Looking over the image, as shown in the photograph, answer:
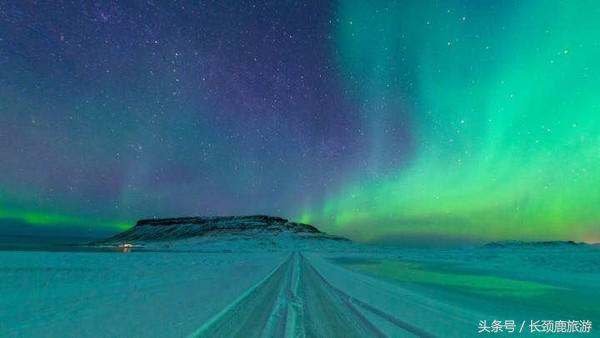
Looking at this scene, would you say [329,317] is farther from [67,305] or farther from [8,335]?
[67,305]

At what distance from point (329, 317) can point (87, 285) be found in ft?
29.6

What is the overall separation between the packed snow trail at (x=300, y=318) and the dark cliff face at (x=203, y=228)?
420 ft

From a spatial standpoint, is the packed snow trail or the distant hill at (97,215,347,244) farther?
the distant hill at (97,215,347,244)

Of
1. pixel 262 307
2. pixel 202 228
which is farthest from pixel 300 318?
pixel 202 228

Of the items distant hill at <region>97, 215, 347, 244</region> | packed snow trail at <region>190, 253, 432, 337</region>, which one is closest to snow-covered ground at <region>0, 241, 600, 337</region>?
packed snow trail at <region>190, 253, 432, 337</region>

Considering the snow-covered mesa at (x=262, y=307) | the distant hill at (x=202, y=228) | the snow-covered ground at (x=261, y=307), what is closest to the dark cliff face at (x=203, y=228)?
the distant hill at (x=202, y=228)

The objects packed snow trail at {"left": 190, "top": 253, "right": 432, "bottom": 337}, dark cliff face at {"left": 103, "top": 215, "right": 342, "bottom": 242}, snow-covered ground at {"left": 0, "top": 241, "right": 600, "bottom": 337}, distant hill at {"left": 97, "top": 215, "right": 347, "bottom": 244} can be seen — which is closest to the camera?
packed snow trail at {"left": 190, "top": 253, "right": 432, "bottom": 337}

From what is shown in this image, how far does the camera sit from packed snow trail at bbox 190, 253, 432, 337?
19.9ft

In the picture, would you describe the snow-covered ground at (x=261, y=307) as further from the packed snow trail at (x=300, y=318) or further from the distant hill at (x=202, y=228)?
the distant hill at (x=202, y=228)

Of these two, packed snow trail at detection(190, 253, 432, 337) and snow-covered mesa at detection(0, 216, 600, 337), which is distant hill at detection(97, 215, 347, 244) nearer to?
snow-covered mesa at detection(0, 216, 600, 337)

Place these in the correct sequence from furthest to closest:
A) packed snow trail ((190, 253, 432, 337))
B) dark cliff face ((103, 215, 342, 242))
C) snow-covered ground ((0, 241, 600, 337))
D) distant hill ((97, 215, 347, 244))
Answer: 1. dark cliff face ((103, 215, 342, 242))
2. distant hill ((97, 215, 347, 244))
3. snow-covered ground ((0, 241, 600, 337))
4. packed snow trail ((190, 253, 432, 337))

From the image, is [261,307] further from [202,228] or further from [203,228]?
[202,228]

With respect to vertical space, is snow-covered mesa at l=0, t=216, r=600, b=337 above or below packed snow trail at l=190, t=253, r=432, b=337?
below

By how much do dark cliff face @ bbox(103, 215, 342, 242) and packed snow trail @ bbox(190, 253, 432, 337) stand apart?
5035 inches
